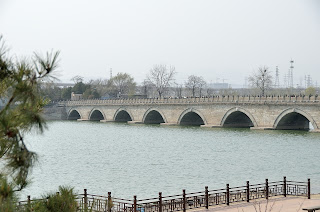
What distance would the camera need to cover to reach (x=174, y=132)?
5544 cm

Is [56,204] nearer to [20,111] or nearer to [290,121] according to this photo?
[20,111]

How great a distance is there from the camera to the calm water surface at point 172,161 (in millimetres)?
25500

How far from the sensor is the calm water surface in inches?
1004

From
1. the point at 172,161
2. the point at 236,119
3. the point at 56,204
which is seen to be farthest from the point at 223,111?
the point at 56,204

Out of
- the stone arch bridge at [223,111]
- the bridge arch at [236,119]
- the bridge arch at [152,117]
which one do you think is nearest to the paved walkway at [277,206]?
the stone arch bridge at [223,111]

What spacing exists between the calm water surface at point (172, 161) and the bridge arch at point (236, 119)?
14.9ft

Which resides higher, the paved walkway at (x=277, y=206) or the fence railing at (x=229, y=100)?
the fence railing at (x=229, y=100)

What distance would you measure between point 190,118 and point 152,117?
7765 mm

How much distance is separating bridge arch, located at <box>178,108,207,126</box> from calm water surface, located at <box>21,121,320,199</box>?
35.2ft

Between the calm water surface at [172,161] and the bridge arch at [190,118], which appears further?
the bridge arch at [190,118]

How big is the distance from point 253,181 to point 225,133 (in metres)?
25.9

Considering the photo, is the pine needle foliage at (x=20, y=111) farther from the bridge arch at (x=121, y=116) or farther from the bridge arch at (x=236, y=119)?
the bridge arch at (x=121, y=116)

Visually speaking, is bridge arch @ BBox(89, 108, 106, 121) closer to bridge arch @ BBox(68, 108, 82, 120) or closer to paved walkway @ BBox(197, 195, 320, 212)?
bridge arch @ BBox(68, 108, 82, 120)

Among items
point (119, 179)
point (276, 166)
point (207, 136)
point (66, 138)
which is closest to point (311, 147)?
point (276, 166)
